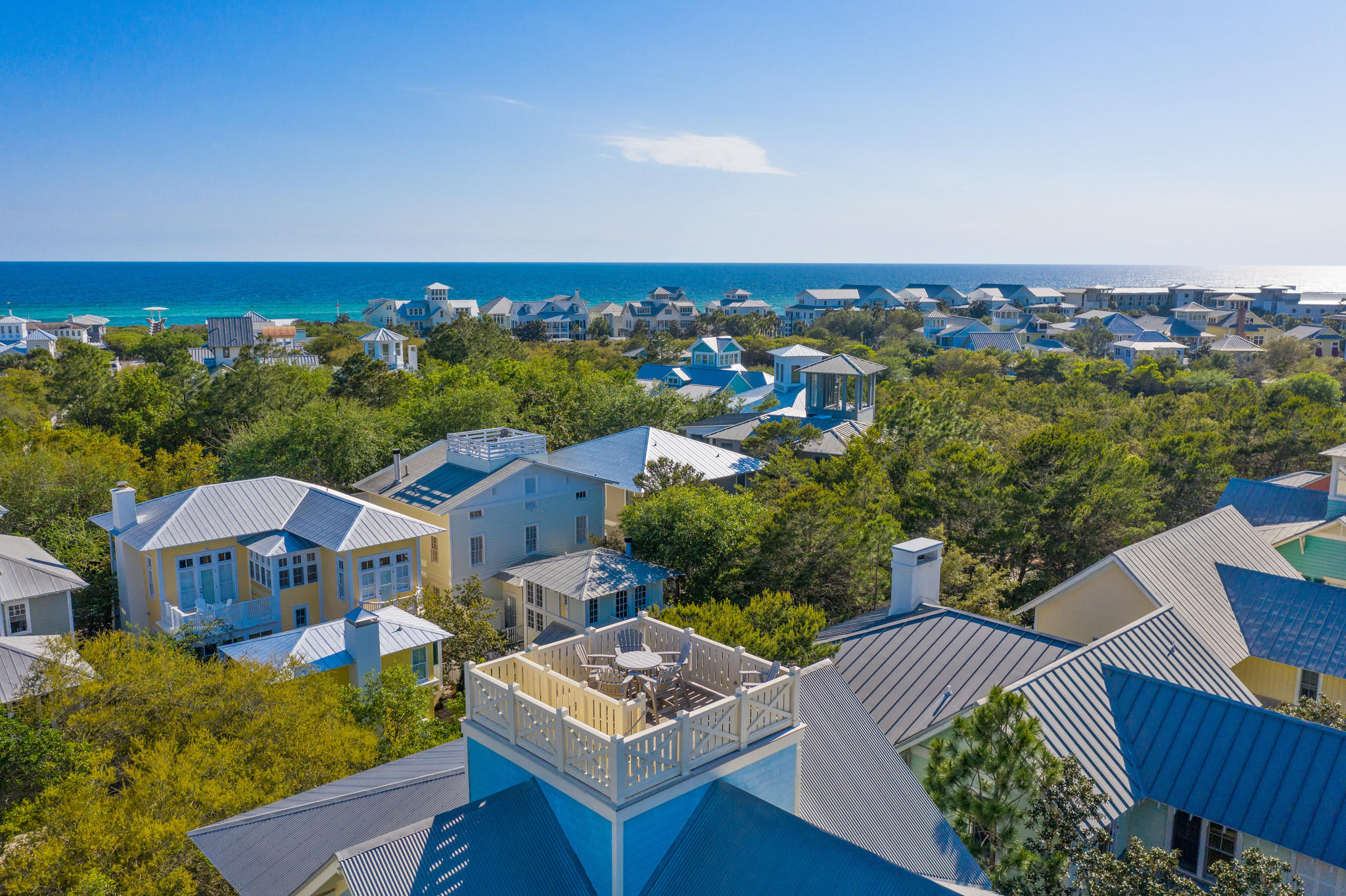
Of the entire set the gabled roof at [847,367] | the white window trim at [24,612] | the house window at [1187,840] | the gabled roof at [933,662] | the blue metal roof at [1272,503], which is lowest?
the white window trim at [24,612]

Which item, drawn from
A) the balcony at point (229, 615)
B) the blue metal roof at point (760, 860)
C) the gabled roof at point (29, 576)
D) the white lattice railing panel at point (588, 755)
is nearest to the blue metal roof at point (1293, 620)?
the blue metal roof at point (760, 860)

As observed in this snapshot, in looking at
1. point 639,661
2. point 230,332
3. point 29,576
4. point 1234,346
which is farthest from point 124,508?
point 1234,346

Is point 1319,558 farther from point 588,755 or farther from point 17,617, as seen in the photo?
point 17,617

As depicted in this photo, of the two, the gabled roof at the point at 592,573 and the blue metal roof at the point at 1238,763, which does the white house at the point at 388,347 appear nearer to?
the gabled roof at the point at 592,573

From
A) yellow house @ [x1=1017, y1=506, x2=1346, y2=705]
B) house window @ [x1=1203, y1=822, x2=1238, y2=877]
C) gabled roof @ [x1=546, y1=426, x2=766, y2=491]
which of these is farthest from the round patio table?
gabled roof @ [x1=546, y1=426, x2=766, y2=491]

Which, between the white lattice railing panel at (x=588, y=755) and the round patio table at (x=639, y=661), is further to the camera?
the round patio table at (x=639, y=661)

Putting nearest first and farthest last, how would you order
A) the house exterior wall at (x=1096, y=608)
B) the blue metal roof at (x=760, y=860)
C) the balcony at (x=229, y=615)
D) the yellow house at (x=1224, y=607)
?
the blue metal roof at (x=760, y=860) < the yellow house at (x=1224, y=607) < the house exterior wall at (x=1096, y=608) < the balcony at (x=229, y=615)

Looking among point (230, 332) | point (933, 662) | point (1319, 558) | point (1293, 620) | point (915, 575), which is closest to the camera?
point (933, 662)
